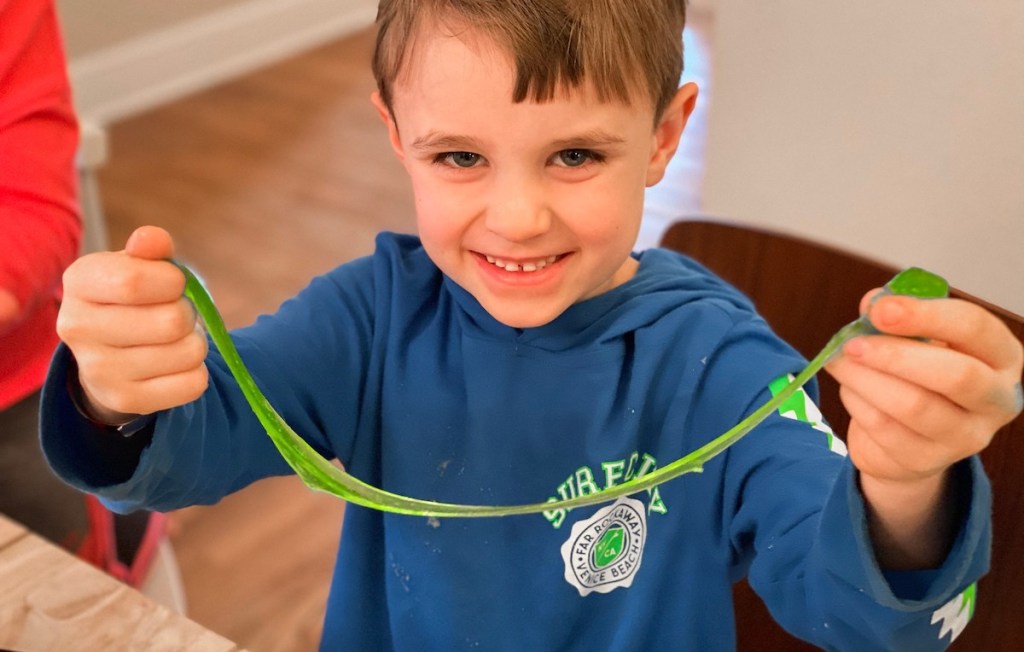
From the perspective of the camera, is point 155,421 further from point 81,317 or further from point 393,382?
point 393,382

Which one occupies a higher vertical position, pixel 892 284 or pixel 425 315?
pixel 892 284

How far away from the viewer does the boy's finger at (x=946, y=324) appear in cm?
49

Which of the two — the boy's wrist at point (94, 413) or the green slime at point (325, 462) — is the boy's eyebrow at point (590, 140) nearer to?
the green slime at point (325, 462)

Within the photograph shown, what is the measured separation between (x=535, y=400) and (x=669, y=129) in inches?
9.5

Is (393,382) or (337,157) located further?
(337,157)

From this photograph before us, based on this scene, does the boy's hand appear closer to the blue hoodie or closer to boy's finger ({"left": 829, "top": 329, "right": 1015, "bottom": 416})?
boy's finger ({"left": 829, "top": 329, "right": 1015, "bottom": 416})

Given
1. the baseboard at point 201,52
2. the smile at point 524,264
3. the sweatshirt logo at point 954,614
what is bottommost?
the baseboard at point 201,52

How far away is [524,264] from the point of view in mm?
744

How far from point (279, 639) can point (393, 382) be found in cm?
101

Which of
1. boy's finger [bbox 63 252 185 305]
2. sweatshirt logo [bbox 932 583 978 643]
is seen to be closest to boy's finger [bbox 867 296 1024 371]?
sweatshirt logo [bbox 932 583 978 643]

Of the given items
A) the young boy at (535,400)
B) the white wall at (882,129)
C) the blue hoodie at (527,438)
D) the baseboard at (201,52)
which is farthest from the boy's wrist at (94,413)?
the baseboard at (201,52)

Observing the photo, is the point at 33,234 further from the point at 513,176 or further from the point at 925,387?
the point at 925,387

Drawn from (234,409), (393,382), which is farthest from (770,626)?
(234,409)

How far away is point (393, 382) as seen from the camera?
0.83 metres
